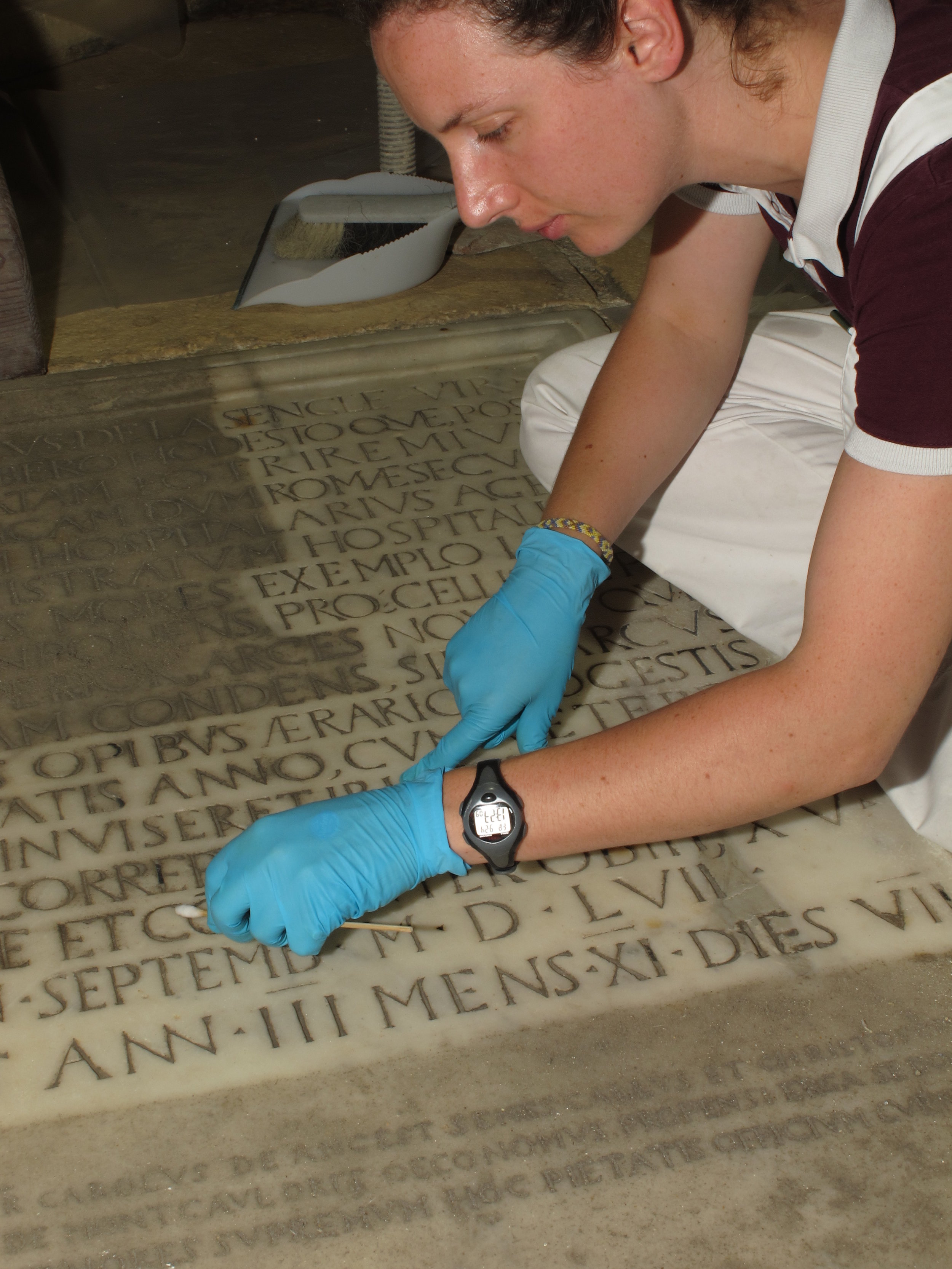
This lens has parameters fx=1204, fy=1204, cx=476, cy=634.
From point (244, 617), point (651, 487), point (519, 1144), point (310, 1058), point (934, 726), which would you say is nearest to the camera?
point (519, 1144)

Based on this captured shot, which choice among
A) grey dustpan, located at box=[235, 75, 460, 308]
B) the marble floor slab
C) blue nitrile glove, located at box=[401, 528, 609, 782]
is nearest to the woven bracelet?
blue nitrile glove, located at box=[401, 528, 609, 782]

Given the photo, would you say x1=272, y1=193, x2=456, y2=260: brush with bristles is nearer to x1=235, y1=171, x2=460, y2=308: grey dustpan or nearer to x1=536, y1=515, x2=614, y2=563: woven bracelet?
x1=235, y1=171, x2=460, y2=308: grey dustpan

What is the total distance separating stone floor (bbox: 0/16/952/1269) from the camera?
1479 millimetres

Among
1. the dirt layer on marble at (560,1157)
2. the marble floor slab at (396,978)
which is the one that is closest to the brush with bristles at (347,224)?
the marble floor slab at (396,978)

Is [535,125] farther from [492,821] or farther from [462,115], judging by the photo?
[492,821]

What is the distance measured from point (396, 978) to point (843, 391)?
3.50 feet

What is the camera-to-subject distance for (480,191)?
56.9 inches

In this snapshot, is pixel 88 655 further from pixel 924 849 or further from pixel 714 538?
pixel 924 849

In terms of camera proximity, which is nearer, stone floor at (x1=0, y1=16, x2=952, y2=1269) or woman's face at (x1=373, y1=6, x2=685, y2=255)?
woman's face at (x1=373, y1=6, x2=685, y2=255)

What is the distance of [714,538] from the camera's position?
2.30m

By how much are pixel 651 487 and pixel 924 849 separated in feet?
2.55

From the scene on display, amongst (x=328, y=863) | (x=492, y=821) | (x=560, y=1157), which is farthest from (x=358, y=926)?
(x=560, y=1157)

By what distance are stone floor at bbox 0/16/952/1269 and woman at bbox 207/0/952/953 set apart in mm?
198

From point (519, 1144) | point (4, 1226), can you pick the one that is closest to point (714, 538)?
point (519, 1144)
